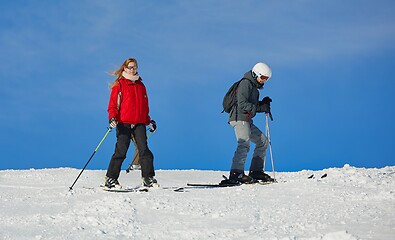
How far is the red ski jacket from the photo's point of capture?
9.66 m

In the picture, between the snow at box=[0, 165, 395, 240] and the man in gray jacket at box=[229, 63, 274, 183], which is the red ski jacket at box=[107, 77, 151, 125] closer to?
the snow at box=[0, 165, 395, 240]

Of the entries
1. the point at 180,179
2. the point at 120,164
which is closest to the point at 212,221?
the point at 120,164

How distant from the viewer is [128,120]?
9.69 metres

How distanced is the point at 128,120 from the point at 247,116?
7.45ft

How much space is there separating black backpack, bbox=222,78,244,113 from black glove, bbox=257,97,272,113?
21.6 inches

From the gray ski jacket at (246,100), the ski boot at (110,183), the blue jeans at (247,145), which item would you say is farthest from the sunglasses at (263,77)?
the ski boot at (110,183)

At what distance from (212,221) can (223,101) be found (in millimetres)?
4429

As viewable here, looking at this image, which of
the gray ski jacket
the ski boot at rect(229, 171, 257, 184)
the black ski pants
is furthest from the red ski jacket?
the ski boot at rect(229, 171, 257, 184)

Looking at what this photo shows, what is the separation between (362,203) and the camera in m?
7.71

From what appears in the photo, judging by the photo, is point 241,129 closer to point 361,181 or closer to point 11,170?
point 361,181

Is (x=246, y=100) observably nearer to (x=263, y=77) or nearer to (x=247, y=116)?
(x=247, y=116)

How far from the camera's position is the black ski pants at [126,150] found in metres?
9.69

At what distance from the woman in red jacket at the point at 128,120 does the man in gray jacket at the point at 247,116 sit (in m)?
1.70

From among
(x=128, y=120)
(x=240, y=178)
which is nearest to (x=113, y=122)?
(x=128, y=120)
